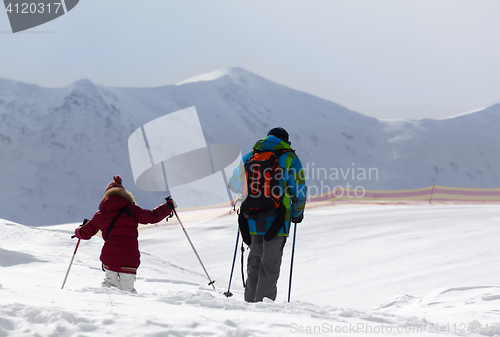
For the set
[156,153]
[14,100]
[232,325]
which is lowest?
[232,325]

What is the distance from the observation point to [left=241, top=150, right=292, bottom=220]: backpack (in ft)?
13.6

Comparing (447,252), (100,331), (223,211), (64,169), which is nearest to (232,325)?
(100,331)

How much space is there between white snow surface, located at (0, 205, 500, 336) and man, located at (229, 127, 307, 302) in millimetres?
396

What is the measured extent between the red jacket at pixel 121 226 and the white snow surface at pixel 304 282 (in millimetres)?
343

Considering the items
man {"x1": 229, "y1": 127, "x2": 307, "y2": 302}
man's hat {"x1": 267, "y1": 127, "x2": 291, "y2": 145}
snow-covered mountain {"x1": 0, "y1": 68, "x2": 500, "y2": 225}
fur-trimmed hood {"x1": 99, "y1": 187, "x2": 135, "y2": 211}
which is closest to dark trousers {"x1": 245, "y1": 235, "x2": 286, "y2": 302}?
man {"x1": 229, "y1": 127, "x2": 307, "y2": 302}

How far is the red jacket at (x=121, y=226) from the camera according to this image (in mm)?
4438

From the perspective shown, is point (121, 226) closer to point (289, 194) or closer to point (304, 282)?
point (289, 194)

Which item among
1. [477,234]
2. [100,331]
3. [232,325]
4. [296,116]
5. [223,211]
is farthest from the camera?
[296,116]

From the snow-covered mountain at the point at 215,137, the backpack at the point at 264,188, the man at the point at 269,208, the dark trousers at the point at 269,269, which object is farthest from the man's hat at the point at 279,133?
the snow-covered mountain at the point at 215,137

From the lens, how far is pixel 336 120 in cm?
7469

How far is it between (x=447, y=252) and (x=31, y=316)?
8.16 meters

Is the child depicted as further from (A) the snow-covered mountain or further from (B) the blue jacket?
(A) the snow-covered mountain

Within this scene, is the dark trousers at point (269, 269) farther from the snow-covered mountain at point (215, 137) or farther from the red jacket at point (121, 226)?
the snow-covered mountain at point (215, 137)

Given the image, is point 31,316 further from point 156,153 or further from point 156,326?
point 156,153
